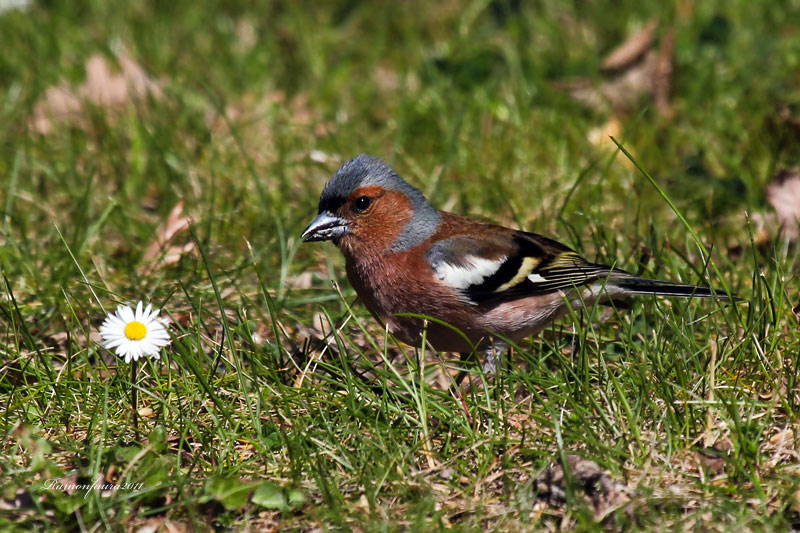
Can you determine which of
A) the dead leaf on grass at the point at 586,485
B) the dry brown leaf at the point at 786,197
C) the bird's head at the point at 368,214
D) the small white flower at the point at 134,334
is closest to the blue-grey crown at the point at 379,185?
the bird's head at the point at 368,214

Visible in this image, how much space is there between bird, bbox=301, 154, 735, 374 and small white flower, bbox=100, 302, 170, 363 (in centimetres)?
89

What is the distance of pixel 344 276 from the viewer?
453 centimetres

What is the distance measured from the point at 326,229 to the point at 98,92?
2.92 meters

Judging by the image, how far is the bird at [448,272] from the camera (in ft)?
12.1

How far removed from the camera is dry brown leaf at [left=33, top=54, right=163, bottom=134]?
585 cm

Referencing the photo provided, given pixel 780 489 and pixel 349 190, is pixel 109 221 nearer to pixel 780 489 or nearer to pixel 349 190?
pixel 349 190

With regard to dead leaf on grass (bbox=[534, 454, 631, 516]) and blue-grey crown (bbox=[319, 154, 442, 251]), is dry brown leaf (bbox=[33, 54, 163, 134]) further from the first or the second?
dead leaf on grass (bbox=[534, 454, 631, 516])

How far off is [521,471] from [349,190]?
1.51m

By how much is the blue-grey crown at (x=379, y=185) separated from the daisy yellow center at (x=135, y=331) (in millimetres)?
1089

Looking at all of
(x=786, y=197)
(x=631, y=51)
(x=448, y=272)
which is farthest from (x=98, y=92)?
(x=786, y=197)

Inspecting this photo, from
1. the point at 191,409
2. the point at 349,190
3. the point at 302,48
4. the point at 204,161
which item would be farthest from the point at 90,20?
the point at 191,409

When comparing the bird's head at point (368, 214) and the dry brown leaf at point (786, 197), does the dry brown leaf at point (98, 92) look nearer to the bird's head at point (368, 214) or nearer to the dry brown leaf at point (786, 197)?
the bird's head at point (368, 214)

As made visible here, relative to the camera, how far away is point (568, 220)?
484cm

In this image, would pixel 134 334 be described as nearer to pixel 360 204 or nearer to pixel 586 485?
pixel 360 204
